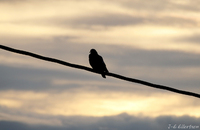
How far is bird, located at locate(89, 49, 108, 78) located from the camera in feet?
47.3

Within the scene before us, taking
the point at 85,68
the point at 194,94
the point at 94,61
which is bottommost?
the point at 194,94

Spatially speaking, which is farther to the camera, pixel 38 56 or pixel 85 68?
pixel 85 68

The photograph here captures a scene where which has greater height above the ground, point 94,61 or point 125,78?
point 94,61

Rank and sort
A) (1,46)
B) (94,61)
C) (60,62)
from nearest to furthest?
(1,46) → (60,62) → (94,61)

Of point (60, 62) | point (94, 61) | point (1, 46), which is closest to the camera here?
point (1, 46)

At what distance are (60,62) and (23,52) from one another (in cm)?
69

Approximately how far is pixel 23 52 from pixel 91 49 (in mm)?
9444

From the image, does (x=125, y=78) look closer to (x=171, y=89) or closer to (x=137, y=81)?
(x=137, y=81)

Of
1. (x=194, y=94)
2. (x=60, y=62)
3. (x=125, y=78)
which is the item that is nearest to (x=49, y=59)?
(x=60, y=62)

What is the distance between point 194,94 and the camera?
21.6 feet

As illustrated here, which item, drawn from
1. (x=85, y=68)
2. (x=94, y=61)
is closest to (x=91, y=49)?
(x=94, y=61)

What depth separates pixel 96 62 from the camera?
49.1 ft

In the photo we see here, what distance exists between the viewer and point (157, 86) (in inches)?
262

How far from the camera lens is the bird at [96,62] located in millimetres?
14416
